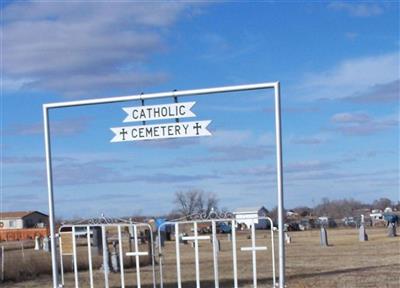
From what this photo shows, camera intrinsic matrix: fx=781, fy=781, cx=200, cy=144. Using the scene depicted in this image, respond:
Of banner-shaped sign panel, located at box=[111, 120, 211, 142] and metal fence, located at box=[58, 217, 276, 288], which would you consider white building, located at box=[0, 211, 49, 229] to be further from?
banner-shaped sign panel, located at box=[111, 120, 211, 142]

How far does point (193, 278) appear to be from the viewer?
936 inches

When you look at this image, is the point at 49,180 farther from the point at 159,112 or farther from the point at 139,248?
the point at 139,248

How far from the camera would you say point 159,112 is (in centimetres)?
1172

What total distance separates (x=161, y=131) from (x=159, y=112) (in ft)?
0.99

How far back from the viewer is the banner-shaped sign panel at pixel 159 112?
11547 mm

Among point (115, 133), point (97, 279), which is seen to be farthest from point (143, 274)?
point (115, 133)

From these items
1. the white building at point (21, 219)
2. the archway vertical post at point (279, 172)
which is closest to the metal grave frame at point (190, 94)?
the archway vertical post at point (279, 172)

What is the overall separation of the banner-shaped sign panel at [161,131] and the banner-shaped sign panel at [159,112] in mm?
129

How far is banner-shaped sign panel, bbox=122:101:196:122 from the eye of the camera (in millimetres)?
11547

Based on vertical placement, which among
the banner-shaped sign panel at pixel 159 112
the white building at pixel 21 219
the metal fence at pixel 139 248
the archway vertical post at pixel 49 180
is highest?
the banner-shaped sign panel at pixel 159 112

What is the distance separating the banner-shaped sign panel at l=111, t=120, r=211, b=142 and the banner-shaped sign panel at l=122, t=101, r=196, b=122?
0.13 meters

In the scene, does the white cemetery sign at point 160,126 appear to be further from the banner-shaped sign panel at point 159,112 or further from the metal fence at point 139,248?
the metal fence at point 139,248

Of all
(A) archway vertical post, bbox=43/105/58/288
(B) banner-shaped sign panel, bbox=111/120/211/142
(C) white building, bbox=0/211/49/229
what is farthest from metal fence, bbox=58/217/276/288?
(C) white building, bbox=0/211/49/229

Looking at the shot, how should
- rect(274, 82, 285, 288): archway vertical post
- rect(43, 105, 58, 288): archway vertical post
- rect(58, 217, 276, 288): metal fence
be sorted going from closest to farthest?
rect(274, 82, 285, 288): archway vertical post
rect(58, 217, 276, 288): metal fence
rect(43, 105, 58, 288): archway vertical post
